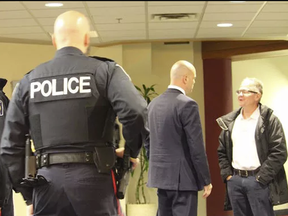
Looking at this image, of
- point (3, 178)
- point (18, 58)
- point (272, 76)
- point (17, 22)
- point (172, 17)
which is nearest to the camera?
point (3, 178)

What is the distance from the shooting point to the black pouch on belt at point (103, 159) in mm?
2676

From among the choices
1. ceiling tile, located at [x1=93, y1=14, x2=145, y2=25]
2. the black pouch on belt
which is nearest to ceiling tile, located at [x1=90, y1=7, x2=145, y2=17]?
ceiling tile, located at [x1=93, y1=14, x2=145, y2=25]

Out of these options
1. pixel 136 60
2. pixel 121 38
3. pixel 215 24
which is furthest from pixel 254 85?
pixel 136 60

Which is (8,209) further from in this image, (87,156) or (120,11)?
(120,11)

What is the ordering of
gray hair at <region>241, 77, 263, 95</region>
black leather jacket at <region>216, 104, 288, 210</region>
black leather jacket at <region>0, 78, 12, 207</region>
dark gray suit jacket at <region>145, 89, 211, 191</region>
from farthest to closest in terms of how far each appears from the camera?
gray hair at <region>241, 77, 263, 95</region>, black leather jacket at <region>216, 104, 288, 210</region>, dark gray suit jacket at <region>145, 89, 211, 191</region>, black leather jacket at <region>0, 78, 12, 207</region>

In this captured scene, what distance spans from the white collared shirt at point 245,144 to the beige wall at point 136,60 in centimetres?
346

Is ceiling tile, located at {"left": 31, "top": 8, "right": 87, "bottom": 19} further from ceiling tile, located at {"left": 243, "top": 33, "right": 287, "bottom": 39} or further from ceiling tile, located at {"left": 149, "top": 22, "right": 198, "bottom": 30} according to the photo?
ceiling tile, located at {"left": 243, "top": 33, "right": 287, "bottom": 39}

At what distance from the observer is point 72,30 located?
107 inches

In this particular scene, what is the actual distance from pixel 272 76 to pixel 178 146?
20.6 ft

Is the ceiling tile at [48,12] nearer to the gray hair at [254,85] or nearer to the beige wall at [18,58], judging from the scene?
the gray hair at [254,85]

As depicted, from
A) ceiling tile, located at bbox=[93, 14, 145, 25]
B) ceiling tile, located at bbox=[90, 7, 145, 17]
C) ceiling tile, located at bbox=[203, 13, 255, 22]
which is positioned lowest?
ceiling tile, located at bbox=[90, 7, 145, 17]

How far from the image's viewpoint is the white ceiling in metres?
5.99

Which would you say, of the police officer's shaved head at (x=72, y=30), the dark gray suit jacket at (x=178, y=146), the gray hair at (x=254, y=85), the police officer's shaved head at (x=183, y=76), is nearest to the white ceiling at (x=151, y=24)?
the gray hair at (x=254, y=85)

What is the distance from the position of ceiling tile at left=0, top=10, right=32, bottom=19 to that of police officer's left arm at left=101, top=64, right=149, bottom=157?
3.66 m
